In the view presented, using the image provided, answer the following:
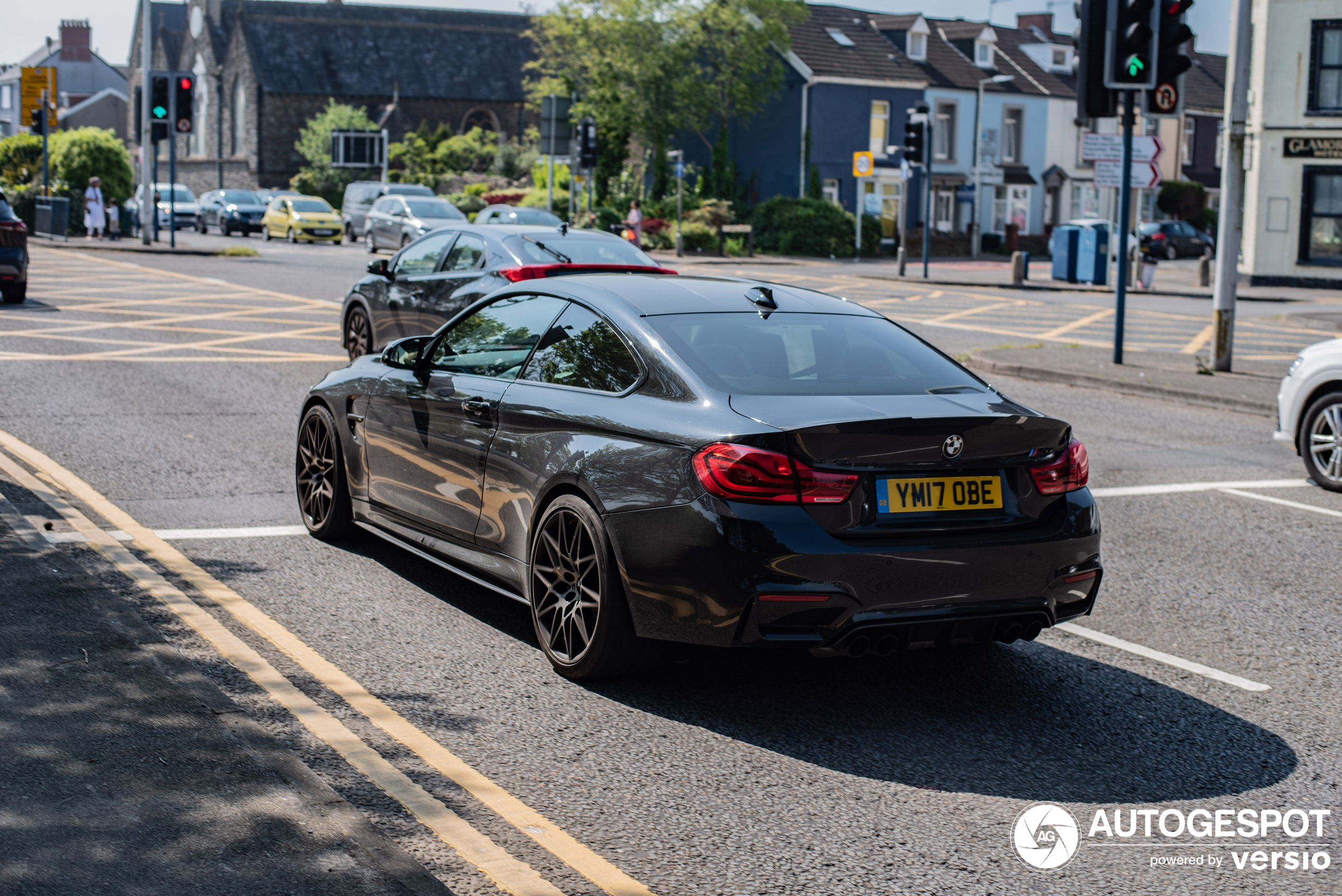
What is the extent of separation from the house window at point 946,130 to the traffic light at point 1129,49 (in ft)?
142

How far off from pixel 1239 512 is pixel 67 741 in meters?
7.03

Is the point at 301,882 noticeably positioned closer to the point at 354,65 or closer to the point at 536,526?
the point at 536,526

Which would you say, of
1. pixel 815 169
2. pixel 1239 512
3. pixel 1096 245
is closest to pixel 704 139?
pixel 815 169

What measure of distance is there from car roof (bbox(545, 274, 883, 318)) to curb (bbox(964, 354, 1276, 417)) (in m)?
8.84

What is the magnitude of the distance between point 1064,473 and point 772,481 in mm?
1172

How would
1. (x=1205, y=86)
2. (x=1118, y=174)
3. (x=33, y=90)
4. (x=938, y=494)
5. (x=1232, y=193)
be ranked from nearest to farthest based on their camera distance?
(x=938, y=494), (x=1232, y=193), (x=1118, y=174), (x=33, y=90), (x=1205, y=86)

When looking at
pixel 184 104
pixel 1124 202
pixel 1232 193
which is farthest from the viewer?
pixel 184 104

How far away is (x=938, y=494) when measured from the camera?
4.81m

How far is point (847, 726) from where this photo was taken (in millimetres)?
4891

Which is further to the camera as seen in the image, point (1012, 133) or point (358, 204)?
point (1012, 133)

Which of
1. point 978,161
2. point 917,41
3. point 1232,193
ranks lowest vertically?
point 1232,193

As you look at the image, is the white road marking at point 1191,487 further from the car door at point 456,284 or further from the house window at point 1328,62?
the house window at point 1328,62

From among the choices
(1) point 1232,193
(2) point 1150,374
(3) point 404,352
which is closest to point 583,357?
(3) point 404,352

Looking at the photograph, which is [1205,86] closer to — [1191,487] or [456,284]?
[456,284]
